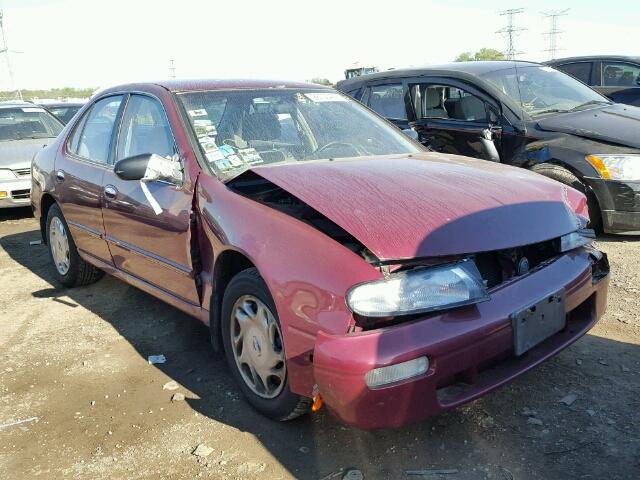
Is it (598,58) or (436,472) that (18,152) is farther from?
(598,58)

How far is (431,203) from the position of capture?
2.52 meters

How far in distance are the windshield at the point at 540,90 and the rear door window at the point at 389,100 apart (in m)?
0.93

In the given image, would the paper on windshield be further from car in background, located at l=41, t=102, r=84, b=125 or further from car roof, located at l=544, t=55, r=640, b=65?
car in background, located at l=41, t=102, r=84, b=125

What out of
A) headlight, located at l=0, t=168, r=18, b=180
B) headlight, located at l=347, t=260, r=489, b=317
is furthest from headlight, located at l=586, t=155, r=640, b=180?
headlight, located at l=0, t=168, r=18, b=180

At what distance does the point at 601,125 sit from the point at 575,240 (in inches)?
114

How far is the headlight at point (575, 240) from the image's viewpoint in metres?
2.75

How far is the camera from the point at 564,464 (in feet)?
7.70

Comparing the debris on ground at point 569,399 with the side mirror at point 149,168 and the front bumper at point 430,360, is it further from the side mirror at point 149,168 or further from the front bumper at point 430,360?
the side mirror at point 149,168

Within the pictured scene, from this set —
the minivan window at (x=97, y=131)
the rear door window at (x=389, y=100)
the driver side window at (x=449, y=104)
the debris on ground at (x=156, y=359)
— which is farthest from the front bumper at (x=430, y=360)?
the rear door window at (x=389, y=100)

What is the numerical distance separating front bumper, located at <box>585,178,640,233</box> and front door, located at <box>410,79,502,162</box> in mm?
1000

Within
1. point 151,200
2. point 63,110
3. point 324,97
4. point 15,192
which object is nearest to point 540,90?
point 324,97

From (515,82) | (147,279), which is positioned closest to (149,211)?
(147,279)

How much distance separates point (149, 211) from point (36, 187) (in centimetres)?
240

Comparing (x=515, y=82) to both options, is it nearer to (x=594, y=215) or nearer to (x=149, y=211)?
(x=594, y=215)
